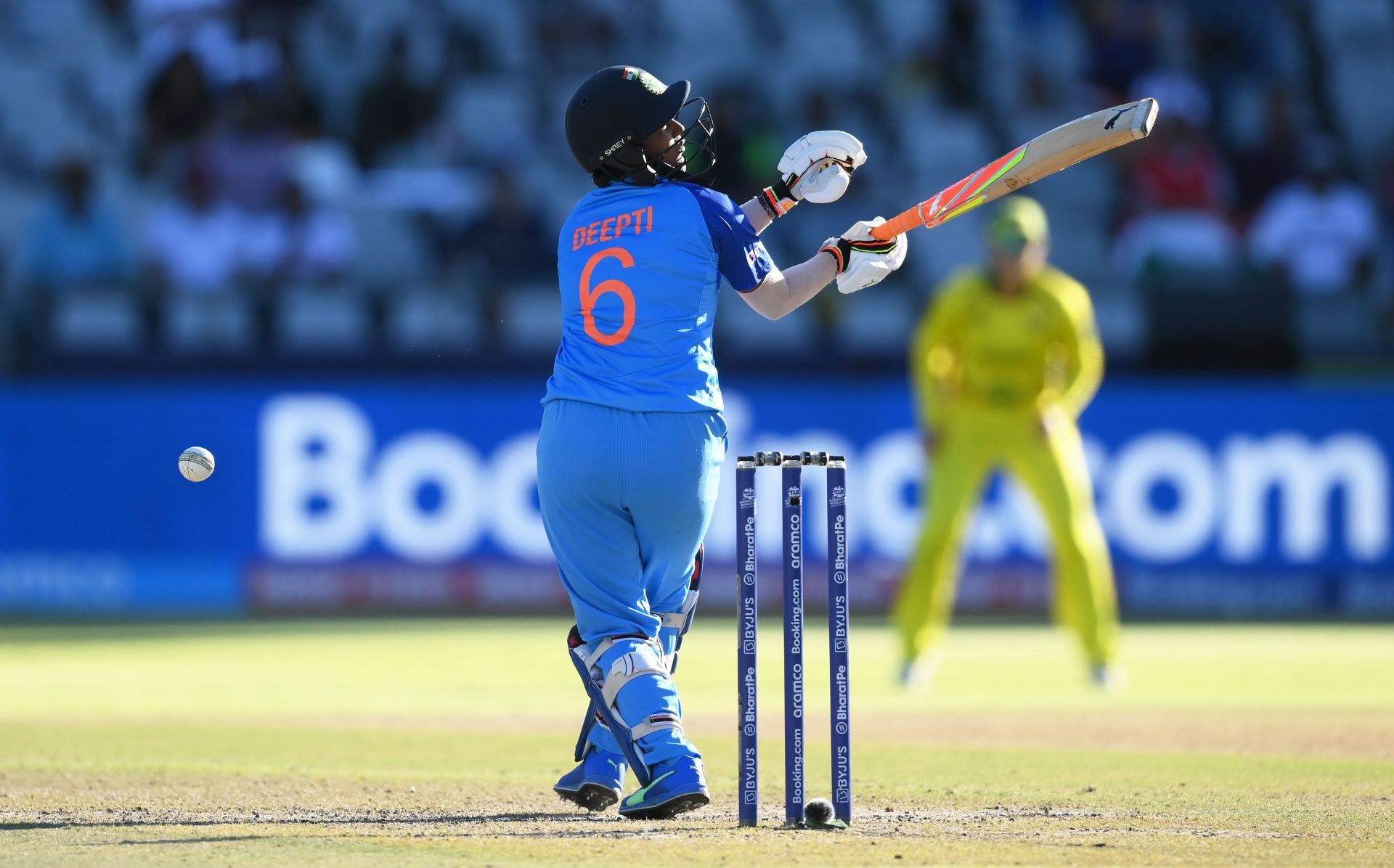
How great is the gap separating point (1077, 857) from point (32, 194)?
12409mm

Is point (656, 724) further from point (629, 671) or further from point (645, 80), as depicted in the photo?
point (645, 80)

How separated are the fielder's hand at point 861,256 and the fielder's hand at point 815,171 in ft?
0.42

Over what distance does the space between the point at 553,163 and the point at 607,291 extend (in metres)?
10.3

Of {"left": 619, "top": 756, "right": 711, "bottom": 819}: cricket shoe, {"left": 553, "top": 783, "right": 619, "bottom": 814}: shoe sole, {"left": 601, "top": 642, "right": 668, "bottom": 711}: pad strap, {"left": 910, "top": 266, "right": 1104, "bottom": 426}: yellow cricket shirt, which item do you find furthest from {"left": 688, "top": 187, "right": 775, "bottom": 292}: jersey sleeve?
{"left": 910, "top": 266, "right": 1104, "bottom": 426}: yellow cricket shirt

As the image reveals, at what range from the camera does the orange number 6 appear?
5.59 metres

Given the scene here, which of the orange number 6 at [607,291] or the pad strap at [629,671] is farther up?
the orange number 6 at [607,291]

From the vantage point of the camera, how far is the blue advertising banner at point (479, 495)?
13336mm

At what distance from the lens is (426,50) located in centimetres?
1675

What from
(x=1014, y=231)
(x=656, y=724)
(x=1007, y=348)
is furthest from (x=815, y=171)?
(x=1007, y=348)

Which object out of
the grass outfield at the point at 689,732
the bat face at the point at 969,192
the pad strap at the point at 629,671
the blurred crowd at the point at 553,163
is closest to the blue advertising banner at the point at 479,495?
the blurred crowd at the point at 553,163

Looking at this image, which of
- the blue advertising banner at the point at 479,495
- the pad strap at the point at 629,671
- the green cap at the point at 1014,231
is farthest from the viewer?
the blue advertising banner at the point at 479,495

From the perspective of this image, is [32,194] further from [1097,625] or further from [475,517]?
[1097,625]

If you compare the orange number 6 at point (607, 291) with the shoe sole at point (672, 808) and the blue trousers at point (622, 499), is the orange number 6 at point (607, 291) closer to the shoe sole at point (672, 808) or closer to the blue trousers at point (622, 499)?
the blue trousers at point (622, 499)

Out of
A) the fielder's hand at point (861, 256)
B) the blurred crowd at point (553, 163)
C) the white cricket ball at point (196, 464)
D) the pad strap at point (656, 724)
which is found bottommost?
the pad strap at point (656, 724)
